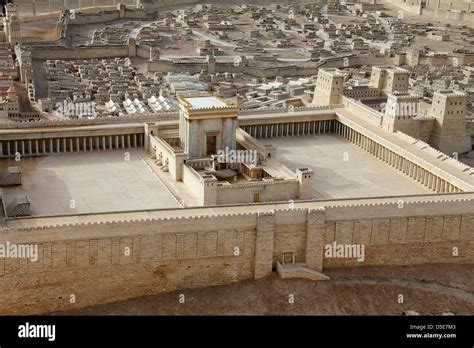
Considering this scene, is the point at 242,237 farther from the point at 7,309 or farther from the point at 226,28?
the point at 226,28

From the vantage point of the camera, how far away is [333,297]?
40.4m

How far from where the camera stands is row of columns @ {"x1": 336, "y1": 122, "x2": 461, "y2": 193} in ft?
161

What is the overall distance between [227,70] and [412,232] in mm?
54748

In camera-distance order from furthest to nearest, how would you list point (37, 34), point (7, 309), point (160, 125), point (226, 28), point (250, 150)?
1. point (226, 28)
2. point (37, 34)
3. point (160, 125)
4. point (250, 150)
5. point (7, 309)

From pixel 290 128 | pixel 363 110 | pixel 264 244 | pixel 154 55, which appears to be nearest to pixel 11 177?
pixel 264 244

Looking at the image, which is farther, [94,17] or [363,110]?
[94,17]

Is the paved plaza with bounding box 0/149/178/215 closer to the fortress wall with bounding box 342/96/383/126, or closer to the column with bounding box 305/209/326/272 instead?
the column with bounding box 305/209/326/272

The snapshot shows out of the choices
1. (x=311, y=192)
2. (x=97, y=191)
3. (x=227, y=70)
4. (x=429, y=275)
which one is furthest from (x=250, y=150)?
(x=227, y=70)

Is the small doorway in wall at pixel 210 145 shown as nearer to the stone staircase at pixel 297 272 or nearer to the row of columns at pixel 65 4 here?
the stone staircase at pixel 297 272

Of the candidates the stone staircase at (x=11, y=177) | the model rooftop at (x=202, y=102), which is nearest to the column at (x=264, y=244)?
the model rooftop at (x=202, y=102)

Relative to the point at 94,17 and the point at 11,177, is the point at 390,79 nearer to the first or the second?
the point at 11,177

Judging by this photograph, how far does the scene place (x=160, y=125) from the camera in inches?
2181

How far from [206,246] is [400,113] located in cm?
2410

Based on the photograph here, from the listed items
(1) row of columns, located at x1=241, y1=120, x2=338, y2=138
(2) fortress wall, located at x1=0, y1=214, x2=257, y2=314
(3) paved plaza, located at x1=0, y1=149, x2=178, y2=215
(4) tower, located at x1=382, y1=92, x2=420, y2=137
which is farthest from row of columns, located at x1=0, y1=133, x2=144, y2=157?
(4) tower, located at x1=382, y1=92, x2=420, y2=137
